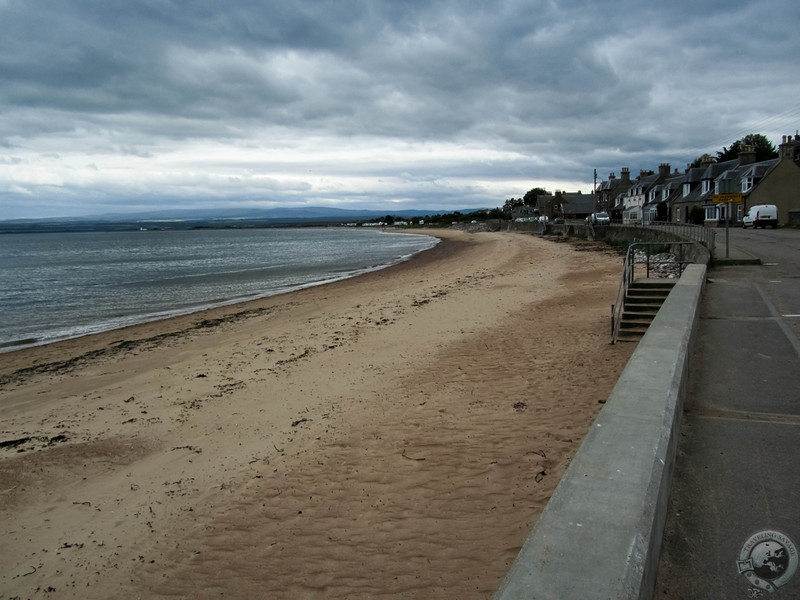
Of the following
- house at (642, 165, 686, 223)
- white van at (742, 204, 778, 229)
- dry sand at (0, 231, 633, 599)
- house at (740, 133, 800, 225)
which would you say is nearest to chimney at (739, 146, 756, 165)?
house at (740, 133, 800, 225)

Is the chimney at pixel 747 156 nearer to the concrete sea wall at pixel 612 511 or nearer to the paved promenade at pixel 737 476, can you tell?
the paved promenade at pixel 737 476

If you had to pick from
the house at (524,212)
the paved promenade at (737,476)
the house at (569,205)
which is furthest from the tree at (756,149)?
the paved promenade at (737,476)

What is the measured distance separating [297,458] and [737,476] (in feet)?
16.1

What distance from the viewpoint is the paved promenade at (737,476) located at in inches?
118

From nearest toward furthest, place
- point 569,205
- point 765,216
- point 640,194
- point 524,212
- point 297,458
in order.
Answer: point 297,458, point 765,216, point 640,194, point 569,205, point 524,212

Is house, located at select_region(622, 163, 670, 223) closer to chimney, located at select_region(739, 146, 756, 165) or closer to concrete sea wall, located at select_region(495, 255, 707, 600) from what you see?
chimney, located at select_region(739, 146, 756, 165)

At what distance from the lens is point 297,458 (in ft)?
23.5

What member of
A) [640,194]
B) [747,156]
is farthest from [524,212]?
[747,156]

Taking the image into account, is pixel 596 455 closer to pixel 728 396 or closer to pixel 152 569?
pixel 728 396

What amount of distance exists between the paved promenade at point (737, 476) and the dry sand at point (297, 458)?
154cm

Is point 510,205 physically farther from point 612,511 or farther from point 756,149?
point 612,511

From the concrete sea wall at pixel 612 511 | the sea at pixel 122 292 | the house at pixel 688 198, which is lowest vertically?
the sea at pixel 122 292

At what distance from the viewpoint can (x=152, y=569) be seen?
16.8 ft

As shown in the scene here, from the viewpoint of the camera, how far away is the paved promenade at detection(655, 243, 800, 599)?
2.99 m
